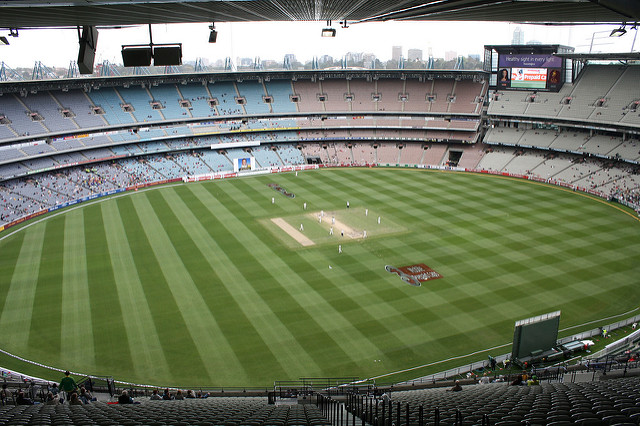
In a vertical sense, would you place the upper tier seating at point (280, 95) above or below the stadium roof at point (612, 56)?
above

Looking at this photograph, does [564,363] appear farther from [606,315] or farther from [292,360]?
[292,360]

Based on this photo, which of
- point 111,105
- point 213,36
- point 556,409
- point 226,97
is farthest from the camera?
point 226,97

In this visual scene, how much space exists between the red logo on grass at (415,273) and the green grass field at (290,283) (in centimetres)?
75

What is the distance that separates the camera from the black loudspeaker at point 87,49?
13266 millimetres

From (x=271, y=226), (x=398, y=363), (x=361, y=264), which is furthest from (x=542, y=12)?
(x=271, y=226)

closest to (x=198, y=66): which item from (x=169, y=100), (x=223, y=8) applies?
(x=169, y=100)

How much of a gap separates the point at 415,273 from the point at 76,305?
23.9 m

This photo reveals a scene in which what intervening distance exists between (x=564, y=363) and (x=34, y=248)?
4237 centimetres

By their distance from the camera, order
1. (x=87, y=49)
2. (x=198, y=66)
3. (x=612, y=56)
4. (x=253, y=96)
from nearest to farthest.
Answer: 1. (x=87, y=49)
2. (x=612, y=56)
3. (x=198, y=66)
4. (x=253, y=96)

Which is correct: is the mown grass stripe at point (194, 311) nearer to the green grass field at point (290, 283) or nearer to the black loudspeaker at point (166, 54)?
the green grass field at point (290, 283)

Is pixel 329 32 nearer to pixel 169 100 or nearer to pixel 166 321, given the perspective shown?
pixel 166 321

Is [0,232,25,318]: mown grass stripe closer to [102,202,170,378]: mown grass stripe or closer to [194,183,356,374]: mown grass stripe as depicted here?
[102,202,170,378]: mown grass stripe

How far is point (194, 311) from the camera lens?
30.8 meters

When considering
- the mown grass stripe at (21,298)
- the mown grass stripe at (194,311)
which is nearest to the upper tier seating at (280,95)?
the mown grass stripe at (194,311)
